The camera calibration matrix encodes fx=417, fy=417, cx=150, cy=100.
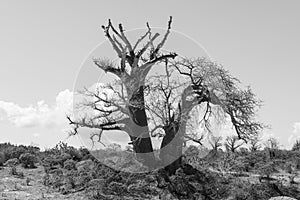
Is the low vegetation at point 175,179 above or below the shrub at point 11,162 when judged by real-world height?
below

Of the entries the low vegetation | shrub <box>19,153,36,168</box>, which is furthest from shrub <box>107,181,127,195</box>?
shrub <box>19,153,36,168</box>

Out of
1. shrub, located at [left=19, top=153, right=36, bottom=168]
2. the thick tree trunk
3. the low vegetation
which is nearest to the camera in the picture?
the low vegetation

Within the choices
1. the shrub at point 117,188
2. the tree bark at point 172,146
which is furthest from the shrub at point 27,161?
the shrub at point 117,188

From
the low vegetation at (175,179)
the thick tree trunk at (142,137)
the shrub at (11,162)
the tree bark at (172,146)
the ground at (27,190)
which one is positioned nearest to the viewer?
the ground at (27,190)

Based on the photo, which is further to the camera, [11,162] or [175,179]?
[11,162]

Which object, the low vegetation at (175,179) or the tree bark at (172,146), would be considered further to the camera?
the tree bark at (172,146)

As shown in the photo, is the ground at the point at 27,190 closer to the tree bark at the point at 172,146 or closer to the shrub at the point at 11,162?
the shrub at the point at 11,162

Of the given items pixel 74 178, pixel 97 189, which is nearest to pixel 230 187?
pixel 97 189

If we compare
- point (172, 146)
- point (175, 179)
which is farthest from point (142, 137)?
point (175, 179)

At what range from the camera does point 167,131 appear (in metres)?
20.3

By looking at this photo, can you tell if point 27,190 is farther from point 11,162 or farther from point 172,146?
point 11,162

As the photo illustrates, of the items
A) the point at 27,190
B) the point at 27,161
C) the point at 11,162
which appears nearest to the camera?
the point at 27,190

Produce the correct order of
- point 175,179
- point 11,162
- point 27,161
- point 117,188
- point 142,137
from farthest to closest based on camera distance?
point 11,162 → point 27,161 → point 142,137 → point 175,179 → point 117,188

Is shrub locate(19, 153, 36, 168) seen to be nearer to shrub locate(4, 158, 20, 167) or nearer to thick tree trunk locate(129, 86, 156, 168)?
shrub locate(4, 158, 20, 167)
